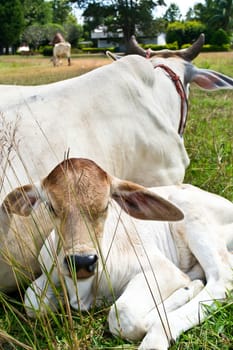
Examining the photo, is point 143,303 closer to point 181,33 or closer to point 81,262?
point 81,262

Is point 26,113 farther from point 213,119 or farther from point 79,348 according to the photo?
point 213,119

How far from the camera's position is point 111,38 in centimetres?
5269

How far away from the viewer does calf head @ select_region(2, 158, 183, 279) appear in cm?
296

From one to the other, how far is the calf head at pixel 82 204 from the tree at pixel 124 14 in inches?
1849

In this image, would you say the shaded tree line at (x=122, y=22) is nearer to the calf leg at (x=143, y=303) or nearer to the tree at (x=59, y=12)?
the tree at (x=59, y=12)

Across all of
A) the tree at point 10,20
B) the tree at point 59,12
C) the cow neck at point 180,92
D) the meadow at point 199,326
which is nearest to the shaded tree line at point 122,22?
the tree at point 10,20

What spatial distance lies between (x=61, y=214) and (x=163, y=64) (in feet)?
10.2

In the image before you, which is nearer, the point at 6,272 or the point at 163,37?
the point at 6,272

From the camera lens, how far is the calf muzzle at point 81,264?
290 centimetres

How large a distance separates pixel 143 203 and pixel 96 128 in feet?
4.42

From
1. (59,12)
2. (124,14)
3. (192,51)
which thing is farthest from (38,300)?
(59,12)

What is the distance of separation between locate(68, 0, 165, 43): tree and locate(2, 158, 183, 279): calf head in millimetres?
46966

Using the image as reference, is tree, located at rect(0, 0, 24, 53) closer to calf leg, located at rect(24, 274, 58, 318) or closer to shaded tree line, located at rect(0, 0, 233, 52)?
shaded tree line, located at rect(0, 0, 233, 52)

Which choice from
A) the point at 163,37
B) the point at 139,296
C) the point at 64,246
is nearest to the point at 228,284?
the point at 139,296
